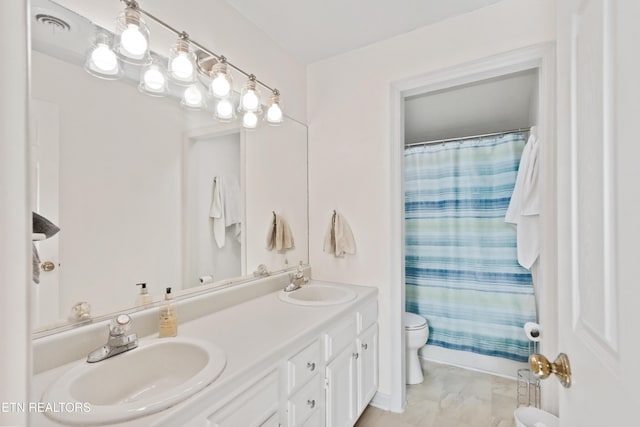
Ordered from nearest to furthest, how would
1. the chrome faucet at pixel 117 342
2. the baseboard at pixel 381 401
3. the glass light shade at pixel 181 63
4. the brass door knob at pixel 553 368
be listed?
1. the brass door knob at pixel 553 368
2. the chrome faucet at pixel 117 342
3. the glass light shade at pixel 181 63
4. the baseboard at pixel 381 401

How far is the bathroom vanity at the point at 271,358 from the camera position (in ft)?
2.74

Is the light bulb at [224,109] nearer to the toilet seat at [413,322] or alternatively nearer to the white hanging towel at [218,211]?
the white hanging towel at [218,211]

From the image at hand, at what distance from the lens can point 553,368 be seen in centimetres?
69

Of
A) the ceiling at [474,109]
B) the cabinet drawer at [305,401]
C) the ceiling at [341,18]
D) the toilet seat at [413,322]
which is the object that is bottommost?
the toilet seat at [413,322]

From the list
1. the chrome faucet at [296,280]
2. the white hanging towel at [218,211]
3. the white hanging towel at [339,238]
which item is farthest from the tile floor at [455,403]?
the white hanging towel at [218,211]

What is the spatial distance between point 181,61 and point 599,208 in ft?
5.02

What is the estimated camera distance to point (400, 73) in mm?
1891

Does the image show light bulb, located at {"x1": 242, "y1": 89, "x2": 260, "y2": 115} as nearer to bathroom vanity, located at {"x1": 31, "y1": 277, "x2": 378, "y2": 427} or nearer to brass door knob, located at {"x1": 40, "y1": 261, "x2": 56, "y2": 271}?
bathroom vanity, located at {"x1": 31, "y1": 277, "x2": 378, "y2": 427}

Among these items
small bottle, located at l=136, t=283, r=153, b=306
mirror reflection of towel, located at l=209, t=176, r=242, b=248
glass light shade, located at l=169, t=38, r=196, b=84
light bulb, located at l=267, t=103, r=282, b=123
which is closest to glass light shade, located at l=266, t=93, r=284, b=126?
light bulb, located at l=267, t=103, r=282, b=123

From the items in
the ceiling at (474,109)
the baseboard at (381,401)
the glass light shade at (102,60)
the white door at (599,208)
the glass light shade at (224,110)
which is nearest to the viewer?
the white door at (599,208)

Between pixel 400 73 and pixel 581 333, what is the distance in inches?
67.7

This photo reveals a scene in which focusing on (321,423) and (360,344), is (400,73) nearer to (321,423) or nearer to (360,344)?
(360,344)

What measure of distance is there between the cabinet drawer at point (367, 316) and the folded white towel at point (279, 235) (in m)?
0.67

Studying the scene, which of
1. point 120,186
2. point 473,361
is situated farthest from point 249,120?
point 473,361
